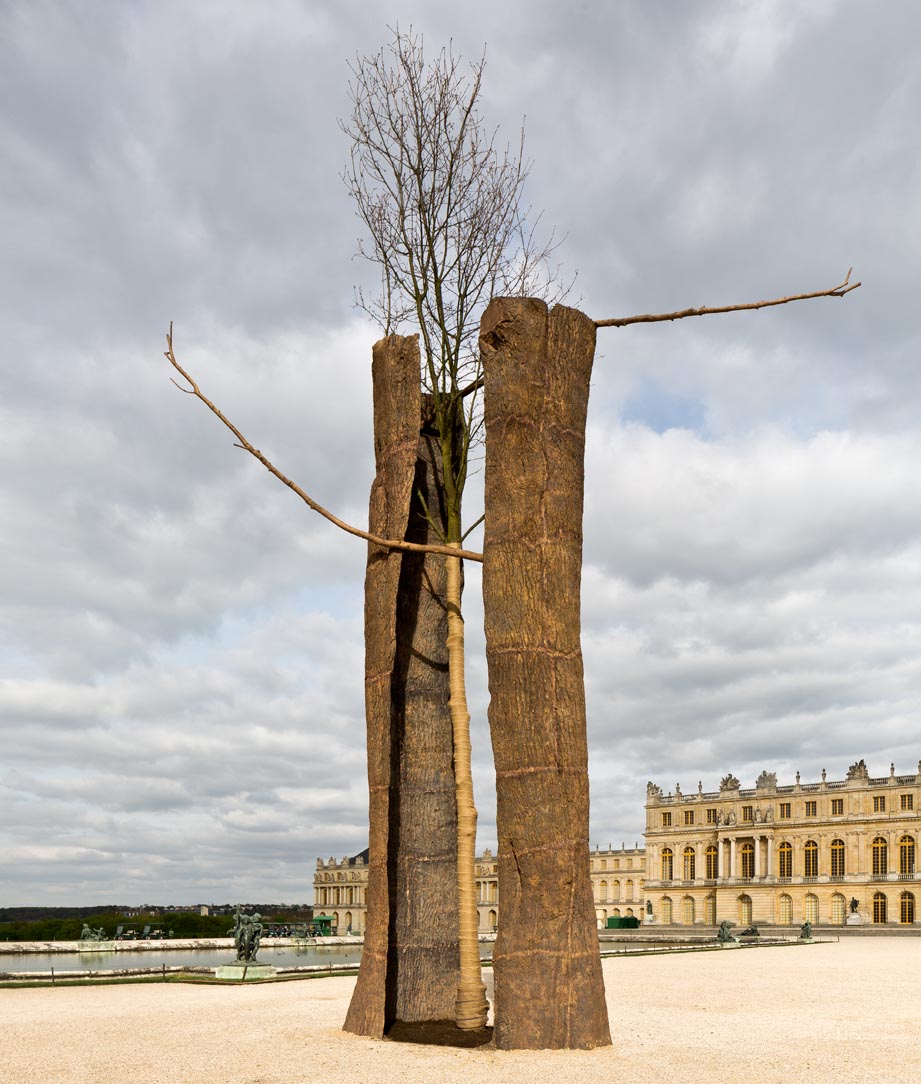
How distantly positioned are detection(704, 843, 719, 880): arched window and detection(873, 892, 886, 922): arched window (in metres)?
12.2

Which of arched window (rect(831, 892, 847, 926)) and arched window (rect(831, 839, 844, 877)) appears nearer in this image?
arched window (rect(831, 892, 847, 926))

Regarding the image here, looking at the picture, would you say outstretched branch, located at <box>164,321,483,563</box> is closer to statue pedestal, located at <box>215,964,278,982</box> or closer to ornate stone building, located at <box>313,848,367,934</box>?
statue pedestal, located at <box>215,964,278,982</box>

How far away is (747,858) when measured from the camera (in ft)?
238

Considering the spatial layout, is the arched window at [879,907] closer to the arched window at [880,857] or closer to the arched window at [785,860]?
the arched window at [880,857]

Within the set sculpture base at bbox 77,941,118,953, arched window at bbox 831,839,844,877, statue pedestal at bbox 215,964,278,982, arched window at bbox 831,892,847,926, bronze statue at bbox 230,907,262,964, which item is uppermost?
bronze statue at bbox 230,907,262,964

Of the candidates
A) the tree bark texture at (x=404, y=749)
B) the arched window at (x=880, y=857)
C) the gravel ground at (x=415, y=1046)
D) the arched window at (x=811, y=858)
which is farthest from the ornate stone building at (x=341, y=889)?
the tree bark texture at (x=404, y=749)

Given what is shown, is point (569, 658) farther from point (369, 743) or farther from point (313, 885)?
point (313, 885)

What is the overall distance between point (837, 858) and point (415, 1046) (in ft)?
213

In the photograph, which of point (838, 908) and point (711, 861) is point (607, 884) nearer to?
point (711, 861)

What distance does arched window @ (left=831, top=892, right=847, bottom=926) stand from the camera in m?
65.6

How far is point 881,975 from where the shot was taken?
780 inches

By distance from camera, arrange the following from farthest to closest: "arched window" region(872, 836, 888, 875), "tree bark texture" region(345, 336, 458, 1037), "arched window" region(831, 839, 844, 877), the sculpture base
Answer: "arched window" region(831, 839, 844, 877)
"arched window" region(872, 836, 888, 875)
the sculpture base
"tree bark texture" region(345, 336, 458, 1037)

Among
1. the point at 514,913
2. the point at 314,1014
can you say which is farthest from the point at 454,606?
the point at 314,1014

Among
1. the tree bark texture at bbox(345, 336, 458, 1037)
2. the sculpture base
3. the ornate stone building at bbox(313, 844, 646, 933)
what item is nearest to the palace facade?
the ornate stone building at bbox(313, 844, 646, 933)
